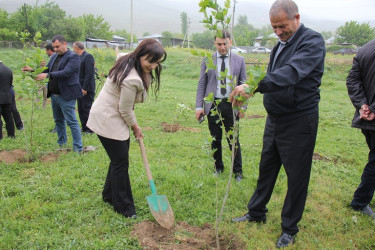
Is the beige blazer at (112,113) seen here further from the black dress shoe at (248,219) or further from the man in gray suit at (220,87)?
the black dress shoe at (248,219)

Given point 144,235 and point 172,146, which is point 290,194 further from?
point 172,146

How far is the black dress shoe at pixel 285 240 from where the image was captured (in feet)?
8.93

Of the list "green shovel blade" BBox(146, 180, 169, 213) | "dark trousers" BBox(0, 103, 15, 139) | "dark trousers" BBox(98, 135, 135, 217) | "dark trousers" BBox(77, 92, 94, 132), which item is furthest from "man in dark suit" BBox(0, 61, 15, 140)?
"green shovel blade" BBox(146, 180, 169, 213)

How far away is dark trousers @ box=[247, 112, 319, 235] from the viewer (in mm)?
2496

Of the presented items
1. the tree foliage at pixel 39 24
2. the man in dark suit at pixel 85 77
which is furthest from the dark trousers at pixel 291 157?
the tree foliage at pixel 39 24

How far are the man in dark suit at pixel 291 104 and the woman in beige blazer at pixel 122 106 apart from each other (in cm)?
100

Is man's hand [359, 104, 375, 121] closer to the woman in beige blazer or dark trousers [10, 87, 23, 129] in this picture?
the woman in beige blazer

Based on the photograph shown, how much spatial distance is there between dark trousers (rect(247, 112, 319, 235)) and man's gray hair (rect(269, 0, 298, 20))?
0.85 m

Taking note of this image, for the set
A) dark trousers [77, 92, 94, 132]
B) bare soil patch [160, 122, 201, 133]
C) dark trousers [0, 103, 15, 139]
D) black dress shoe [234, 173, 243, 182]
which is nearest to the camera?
black dress shoe [234, 173, 243, 182]

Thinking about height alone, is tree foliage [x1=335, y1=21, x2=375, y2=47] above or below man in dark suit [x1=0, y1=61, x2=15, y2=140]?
above

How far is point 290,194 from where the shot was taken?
2.68 m

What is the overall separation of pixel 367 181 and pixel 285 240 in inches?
52.4

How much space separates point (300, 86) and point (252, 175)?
2223 mm

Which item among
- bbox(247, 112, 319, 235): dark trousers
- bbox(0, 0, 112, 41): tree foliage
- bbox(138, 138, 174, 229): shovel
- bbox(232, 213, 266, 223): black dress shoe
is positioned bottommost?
bbox(232, 213, 266, 223): black dress shoe
